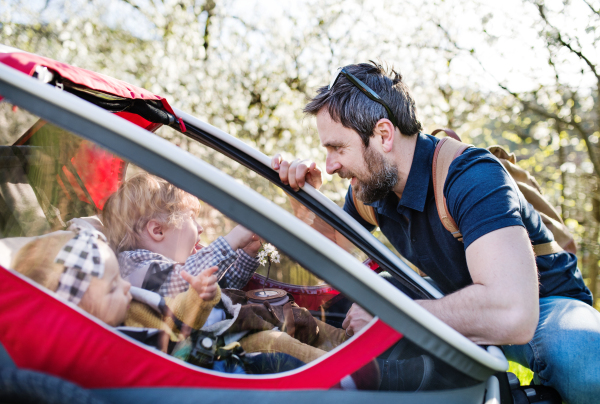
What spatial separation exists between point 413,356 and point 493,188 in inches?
33.4

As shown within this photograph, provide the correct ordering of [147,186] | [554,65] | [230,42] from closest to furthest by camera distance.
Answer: [147,186] < [554,65] < [230,42]

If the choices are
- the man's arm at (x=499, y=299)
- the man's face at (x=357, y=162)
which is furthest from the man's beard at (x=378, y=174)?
the man's arm at (x=499, y=299)

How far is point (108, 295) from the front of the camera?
1.01m

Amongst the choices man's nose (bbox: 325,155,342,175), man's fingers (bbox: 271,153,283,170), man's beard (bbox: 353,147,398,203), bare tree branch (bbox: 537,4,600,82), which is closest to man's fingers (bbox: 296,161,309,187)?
man's fingers (bbox: 271,153,283,170)

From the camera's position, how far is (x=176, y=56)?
4.90 meters

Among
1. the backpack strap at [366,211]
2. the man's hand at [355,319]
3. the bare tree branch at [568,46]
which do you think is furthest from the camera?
the bare tree branch at [568,46]

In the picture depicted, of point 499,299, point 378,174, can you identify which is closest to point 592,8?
point 378,174

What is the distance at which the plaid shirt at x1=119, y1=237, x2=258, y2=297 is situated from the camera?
3.71ft

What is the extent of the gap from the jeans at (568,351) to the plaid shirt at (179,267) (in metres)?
1.35

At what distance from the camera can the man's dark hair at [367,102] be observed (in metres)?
2.01

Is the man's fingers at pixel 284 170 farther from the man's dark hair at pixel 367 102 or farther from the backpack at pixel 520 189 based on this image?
the backpack at pixel 520 189

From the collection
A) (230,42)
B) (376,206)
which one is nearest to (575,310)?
(376,206)

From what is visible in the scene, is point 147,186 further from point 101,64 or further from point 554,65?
point 554,65

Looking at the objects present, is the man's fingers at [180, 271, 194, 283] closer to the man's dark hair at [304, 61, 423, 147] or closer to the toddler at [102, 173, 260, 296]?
the toddler at [102, 173, 260, 296]
